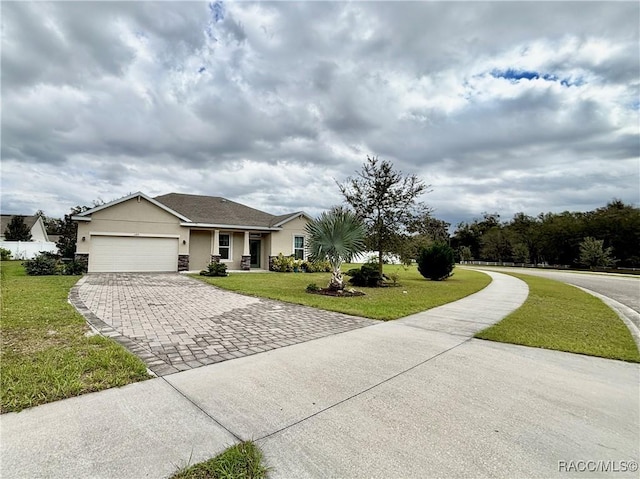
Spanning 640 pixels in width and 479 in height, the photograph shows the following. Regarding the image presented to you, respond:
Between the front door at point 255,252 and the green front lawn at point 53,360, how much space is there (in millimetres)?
15780

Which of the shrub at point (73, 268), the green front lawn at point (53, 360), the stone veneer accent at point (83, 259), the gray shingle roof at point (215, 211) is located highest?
the gray shingle roof at point (215, 211)

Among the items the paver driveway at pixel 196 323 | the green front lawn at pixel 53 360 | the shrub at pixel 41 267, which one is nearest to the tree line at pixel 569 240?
the paver driveway at pixel 196 323

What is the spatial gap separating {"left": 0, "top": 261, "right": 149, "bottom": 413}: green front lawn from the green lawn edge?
5.83 meters

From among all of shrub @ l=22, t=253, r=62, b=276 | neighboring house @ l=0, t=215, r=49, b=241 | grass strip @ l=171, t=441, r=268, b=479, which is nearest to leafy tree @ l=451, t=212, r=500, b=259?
shrub @ l=22, t=253, r=62, b=276

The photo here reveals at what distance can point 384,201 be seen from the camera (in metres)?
15.2

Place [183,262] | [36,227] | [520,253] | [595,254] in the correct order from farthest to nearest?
[520,253], [36,227], [595,254], [183,262]

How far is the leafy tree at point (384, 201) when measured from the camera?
1505cm

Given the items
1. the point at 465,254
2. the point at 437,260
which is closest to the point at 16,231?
the point at 437,260

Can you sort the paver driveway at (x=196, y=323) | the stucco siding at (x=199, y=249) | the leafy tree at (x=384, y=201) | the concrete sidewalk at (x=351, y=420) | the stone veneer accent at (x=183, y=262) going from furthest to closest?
the stucco siding at (x=199, y=249) < the stone veneer accent at (x=183, y=262) < the leafy tree at (x=384, y=201) < the paver driveway at (x=196, y=323) < the concrete sidewalk at (x=351, y=420)

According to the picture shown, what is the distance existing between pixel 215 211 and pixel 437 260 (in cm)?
1508

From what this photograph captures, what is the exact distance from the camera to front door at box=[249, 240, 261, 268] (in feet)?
73.7

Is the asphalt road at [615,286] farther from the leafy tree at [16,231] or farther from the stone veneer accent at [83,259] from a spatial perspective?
the leafy tree at [16,231]

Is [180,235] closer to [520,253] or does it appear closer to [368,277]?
[368,277]

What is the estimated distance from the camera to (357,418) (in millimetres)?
2795
